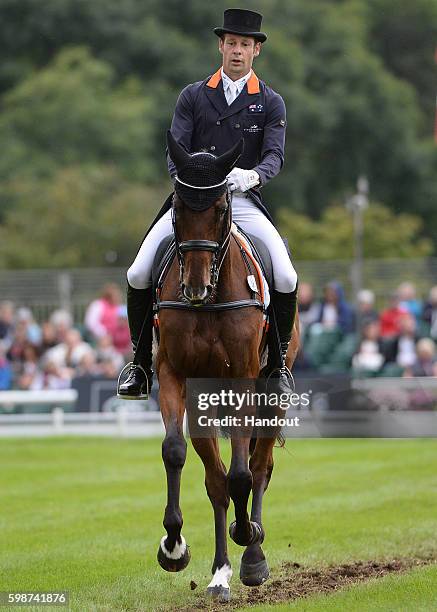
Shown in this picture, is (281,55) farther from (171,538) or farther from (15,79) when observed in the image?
(171,538)

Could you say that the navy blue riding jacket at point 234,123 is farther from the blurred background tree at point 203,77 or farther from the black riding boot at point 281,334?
the blurred background tree at point 203,77

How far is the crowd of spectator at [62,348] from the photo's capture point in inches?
922

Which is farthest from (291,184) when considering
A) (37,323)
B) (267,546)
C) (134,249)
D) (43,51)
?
(267,546)

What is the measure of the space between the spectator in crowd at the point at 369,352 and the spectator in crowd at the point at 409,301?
69 cm

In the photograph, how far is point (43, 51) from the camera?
57.2 meters

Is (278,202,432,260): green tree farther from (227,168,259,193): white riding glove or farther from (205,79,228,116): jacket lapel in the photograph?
(227,168,259,193): white riding glove

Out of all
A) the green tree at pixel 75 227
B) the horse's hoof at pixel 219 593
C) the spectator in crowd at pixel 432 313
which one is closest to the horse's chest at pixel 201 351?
the horse's hoof at pixel 219 593

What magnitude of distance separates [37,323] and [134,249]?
52.4 feet

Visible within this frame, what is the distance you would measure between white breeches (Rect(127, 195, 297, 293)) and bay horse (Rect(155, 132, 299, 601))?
0.39 meters

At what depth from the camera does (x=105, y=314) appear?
24703 millimetres

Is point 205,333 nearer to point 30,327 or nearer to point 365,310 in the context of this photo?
point 365,310

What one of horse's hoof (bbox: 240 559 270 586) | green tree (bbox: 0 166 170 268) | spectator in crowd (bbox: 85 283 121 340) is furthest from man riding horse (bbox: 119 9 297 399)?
green tree (bbox: 0 166 170 268)

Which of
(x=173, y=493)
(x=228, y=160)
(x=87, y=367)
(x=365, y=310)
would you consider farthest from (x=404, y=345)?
(x=228, y=160)

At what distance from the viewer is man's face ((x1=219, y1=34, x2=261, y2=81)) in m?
9.71
